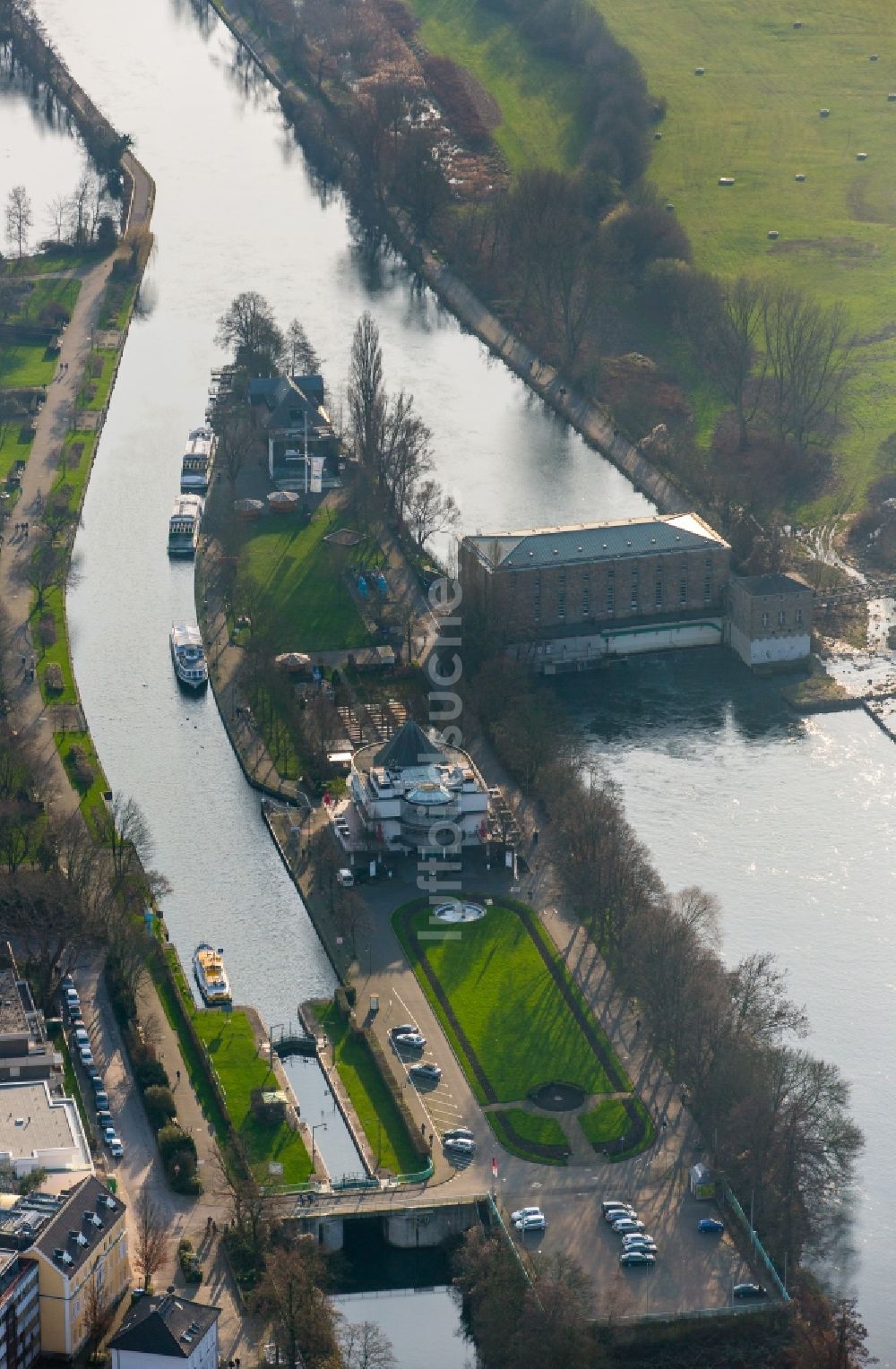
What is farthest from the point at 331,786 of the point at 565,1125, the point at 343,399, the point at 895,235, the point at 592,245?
the point at 895,235

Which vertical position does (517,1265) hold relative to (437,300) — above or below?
above

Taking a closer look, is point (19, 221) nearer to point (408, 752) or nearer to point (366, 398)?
point (366, 398)

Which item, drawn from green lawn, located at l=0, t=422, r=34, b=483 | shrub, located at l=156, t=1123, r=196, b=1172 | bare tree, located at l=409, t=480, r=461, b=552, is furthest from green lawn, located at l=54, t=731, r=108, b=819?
green lawn, located at l=0, t=422, r=34, b=483

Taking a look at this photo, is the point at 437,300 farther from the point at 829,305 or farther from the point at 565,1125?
the point at 565,1125

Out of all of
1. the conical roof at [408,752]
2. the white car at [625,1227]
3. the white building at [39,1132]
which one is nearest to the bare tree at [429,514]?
the conical roof at [408,752]

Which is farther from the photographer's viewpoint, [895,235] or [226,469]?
[895,235]

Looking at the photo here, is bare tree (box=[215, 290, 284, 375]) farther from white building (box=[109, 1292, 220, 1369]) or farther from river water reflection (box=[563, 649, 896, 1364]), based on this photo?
white building (box=[109, 1292, 220, 1369])
